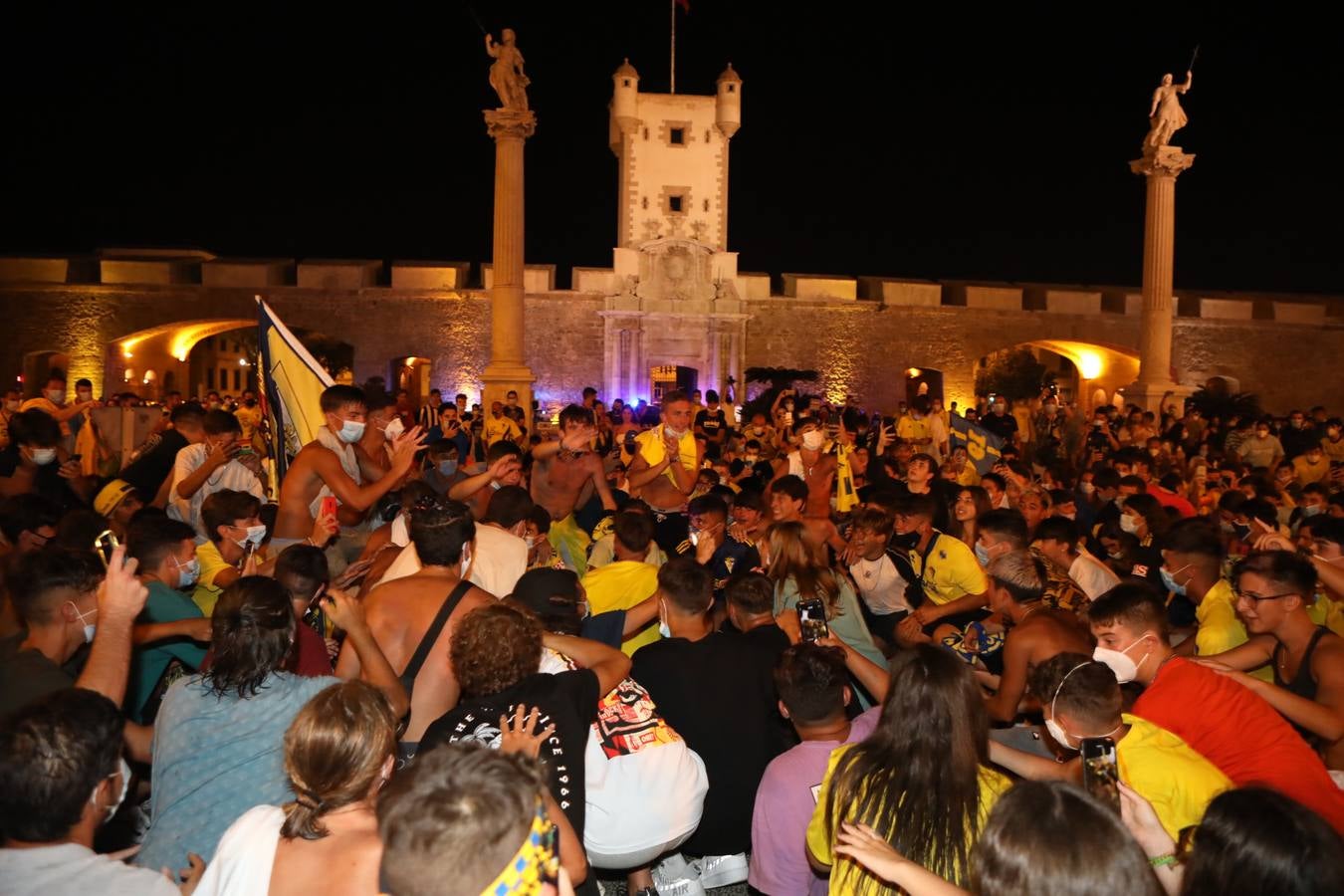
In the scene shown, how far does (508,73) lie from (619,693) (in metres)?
18.9

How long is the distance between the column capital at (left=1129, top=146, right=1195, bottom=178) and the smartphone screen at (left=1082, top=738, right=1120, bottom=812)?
21.5m

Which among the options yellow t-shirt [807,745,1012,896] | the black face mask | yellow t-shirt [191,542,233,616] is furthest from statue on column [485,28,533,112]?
yellow t-shirt [807,745,1012,896]

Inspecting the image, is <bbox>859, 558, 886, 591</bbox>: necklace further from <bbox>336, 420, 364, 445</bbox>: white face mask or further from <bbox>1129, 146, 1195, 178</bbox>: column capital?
<bbox>1129, 146, 1195, 178</bbox>: column capital

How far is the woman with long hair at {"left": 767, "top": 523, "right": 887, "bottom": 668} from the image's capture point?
518cm

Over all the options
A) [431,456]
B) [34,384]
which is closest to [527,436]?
[431,456]

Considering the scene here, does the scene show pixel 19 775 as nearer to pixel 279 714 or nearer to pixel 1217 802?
pixel 279 714

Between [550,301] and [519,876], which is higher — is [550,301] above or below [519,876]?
above

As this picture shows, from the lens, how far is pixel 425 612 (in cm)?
399

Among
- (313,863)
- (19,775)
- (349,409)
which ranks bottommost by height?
(313,863)

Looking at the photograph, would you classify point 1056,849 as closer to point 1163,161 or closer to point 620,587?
point 620,587

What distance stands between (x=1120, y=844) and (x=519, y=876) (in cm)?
114

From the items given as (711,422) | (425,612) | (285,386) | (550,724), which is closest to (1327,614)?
(550,724)

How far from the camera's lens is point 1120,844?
6.42 ft

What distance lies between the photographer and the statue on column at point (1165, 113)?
20516mm
